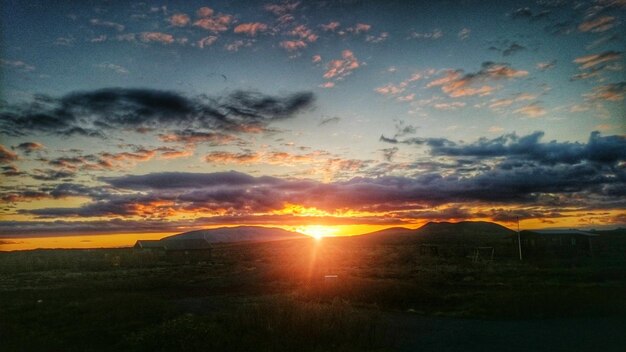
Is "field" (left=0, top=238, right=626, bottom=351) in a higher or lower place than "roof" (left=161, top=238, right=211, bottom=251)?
lower

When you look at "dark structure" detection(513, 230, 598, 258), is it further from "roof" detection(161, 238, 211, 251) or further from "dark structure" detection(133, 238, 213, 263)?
"roof" detection(161, 238, 211, 251)

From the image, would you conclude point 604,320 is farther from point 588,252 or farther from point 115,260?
point 115,260

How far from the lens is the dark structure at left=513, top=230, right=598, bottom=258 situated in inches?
2432

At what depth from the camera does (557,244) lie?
211ft

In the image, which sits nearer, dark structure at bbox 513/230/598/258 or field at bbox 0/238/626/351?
field at bbox 0/238/626/351

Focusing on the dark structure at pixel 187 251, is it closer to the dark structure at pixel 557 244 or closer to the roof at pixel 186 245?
the roof at pixel 186 245

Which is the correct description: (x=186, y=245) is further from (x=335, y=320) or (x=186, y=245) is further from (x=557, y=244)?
(x=335, y=320)

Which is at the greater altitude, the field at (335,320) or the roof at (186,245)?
the roof at (186,245)

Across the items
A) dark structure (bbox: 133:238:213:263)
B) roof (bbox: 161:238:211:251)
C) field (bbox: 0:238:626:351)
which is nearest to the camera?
field (bbox: 0:238:626:351)

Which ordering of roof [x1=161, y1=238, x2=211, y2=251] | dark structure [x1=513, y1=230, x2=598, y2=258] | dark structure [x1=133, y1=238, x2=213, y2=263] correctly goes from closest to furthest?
dark structure [x1=513, y1=230, x2=598, y2=258]
dark structure [x1=133, y1=238, x2=213, y2=263]
roof [x1=161, y1=238, x2=211, y2=251]

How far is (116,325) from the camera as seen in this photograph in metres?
18.2

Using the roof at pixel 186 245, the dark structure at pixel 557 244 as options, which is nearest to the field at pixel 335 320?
the dark structure at pixel 557 244

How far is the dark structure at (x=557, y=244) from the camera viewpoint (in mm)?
61781

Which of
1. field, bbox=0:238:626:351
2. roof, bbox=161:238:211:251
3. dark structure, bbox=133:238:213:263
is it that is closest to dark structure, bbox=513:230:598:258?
field, bbox=0:238:626:351
